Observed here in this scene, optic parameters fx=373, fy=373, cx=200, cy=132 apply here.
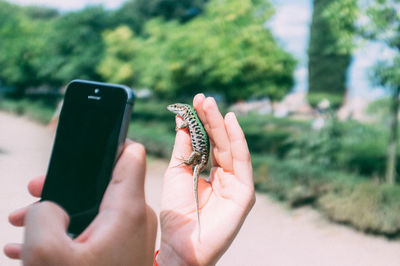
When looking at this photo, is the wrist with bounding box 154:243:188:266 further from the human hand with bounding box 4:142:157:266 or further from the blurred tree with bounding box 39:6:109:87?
the blurred tree with bounding box 39:6:109:87

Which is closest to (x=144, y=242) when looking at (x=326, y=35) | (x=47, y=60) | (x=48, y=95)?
(x=47, y=60)

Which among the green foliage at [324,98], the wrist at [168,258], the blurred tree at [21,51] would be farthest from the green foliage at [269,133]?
the blurred tree at [21,51]

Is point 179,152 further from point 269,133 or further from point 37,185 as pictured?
point 269,133

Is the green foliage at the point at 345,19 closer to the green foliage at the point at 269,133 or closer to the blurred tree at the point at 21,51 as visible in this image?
the green foliage at the point at 269,133

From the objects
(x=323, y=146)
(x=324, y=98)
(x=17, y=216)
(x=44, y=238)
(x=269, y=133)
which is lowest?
(x=324, y=98)

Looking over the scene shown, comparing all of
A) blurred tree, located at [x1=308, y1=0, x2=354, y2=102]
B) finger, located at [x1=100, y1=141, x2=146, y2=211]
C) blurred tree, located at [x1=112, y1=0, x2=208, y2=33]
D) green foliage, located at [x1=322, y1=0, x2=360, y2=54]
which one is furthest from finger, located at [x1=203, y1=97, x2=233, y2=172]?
blurred tree, located at [x1=112, y1=0, x2=208, y2=33]

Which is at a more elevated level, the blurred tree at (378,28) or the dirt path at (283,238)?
the blurred tree at (378,28)

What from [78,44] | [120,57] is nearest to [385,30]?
[120,57]

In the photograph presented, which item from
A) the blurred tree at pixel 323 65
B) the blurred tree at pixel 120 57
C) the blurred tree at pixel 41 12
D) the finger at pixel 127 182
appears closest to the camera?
the finger at pixel 127 182
